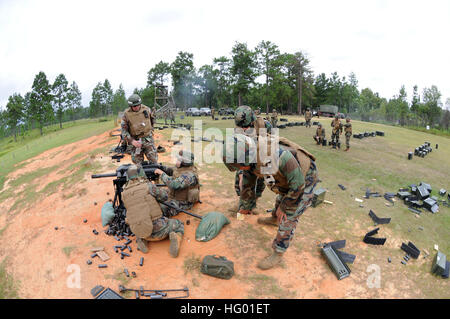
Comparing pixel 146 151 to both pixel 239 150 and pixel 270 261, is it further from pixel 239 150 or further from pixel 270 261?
Answer: pixel 270 261

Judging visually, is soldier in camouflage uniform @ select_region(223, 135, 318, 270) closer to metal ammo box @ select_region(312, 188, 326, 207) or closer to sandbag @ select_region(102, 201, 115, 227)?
metal ammo box @ select_region(312, 188, 326, 207)

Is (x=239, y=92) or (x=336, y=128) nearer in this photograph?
(x=336, y=128)

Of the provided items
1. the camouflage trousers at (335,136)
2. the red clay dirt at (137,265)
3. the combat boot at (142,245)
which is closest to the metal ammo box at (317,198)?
the red clay dirt at (137,265)

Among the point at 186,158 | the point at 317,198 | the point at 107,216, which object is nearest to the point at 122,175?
the point at 107,216

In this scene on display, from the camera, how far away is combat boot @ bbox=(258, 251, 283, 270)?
3.87 meters

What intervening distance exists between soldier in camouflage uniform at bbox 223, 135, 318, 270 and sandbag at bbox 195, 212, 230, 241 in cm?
105

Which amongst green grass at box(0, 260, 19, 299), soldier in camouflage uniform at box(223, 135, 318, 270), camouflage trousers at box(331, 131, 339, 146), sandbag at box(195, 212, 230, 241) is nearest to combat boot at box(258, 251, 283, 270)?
soldier in camouflage uniform at box(223, 135, 318, 270)

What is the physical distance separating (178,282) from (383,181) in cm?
779

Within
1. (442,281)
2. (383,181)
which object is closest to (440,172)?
(383,181)

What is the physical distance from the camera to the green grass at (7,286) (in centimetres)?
368

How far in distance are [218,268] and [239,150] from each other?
176 centimetres

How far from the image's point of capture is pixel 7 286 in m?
3.90

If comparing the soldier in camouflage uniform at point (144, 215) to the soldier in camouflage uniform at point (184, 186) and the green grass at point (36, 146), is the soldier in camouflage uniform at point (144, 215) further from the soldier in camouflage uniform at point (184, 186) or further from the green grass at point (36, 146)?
the green grass at point (36, 146)

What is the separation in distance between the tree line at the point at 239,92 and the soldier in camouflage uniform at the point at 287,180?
32510 mm
